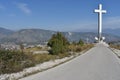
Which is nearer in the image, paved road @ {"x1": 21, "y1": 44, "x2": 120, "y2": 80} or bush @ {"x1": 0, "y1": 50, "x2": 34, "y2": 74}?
paved road @ {"x1": 21, "y1": 44, "x2": 120, "y2": 80}

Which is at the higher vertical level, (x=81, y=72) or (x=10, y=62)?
(x=10, y=62)

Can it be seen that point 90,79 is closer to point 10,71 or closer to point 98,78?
point 98,78

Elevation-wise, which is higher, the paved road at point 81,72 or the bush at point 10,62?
the bush at point 10,62

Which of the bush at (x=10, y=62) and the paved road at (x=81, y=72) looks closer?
the paved road at (x=81, y=72)

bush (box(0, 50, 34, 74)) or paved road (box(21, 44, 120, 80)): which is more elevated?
bush (box(0, 50, 34, 74))

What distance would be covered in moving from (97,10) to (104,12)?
296 cm

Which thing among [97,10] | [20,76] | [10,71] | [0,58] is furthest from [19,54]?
[97,10]

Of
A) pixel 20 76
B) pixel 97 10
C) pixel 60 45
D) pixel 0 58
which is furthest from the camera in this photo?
pixel 97 10

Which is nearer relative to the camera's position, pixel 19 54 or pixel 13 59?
pixel 13 59

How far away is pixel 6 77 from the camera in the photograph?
1498 centimetres

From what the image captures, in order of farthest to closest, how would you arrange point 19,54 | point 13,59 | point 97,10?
point 97,10 < point 19,54 < point 13,59

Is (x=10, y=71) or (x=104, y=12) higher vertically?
(x=104, y=12)

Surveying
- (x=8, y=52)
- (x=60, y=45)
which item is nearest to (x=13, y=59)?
(x=8, y=52)

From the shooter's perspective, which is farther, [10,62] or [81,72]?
[10,62]
